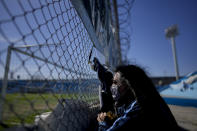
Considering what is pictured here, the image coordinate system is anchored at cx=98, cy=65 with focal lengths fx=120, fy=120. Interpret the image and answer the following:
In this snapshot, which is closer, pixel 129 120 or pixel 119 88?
pixel 129 120

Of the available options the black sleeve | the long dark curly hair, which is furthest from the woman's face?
the black sleeve

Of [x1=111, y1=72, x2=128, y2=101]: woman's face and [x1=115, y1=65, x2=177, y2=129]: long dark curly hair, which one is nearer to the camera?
[x1=115, y1=65, x2=177, y2=129]: long dark curly hair

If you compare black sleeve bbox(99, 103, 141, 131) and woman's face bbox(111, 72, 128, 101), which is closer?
black sleeve bbox(99, 103, 141, 131)

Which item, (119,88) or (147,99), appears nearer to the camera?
(147,99)

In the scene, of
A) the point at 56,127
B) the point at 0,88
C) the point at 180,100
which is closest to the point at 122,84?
the point at 56,127

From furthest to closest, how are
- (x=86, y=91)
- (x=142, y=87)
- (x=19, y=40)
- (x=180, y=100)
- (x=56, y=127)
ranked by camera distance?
(x=180, y=100)
(x=86, y=91)
(x=142, y=87)
(x=56, y=127)
(x=19, y=40)

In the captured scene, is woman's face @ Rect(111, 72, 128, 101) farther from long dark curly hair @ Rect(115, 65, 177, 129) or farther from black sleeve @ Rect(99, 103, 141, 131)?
black sleeve @ Rect(99, 103, 141, 131)

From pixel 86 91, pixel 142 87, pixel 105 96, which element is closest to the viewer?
pixel 142 87

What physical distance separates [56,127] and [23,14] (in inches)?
17.2

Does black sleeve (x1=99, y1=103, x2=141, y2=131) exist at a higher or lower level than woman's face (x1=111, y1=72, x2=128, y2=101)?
lower

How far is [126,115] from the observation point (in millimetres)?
734

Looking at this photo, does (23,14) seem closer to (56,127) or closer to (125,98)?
(56,127)

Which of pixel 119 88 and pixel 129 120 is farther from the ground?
pixel 119 88

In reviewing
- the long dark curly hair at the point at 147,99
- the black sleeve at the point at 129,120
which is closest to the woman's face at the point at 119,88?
the long dark curly hair at the point at 147,99
